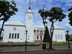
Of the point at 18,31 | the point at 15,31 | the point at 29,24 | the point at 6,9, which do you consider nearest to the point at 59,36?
the point at 29,24

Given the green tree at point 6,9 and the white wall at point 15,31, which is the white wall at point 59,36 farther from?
the green tree at point 6,9

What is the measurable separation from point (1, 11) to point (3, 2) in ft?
5.76

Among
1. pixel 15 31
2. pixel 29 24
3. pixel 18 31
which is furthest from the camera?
pixel 29 24

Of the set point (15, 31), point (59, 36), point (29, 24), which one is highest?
point (29, 24)

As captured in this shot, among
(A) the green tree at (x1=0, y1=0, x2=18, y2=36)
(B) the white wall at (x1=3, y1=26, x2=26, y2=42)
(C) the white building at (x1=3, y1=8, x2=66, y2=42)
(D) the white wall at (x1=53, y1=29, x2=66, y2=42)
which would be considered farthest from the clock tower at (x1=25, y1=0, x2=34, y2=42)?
(A) the green tree at (x1=0, y1=0, x2=18, y2=36)

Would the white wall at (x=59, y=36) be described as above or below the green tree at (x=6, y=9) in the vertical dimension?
below

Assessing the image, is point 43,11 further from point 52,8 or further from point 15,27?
point 15,27

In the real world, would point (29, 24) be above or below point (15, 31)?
above

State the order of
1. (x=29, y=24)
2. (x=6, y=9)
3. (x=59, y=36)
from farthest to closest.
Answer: (x=59, y=36) → (x=29, y=24) → (x=6, y=9)

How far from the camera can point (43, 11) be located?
1588 inches

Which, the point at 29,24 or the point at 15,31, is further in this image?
the point at 29,24

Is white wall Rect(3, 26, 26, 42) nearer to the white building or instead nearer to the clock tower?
the white building

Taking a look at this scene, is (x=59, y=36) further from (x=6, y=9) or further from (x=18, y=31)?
(x=6, y=9)

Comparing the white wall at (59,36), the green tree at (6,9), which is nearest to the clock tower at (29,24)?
the white wall at (59,36)
